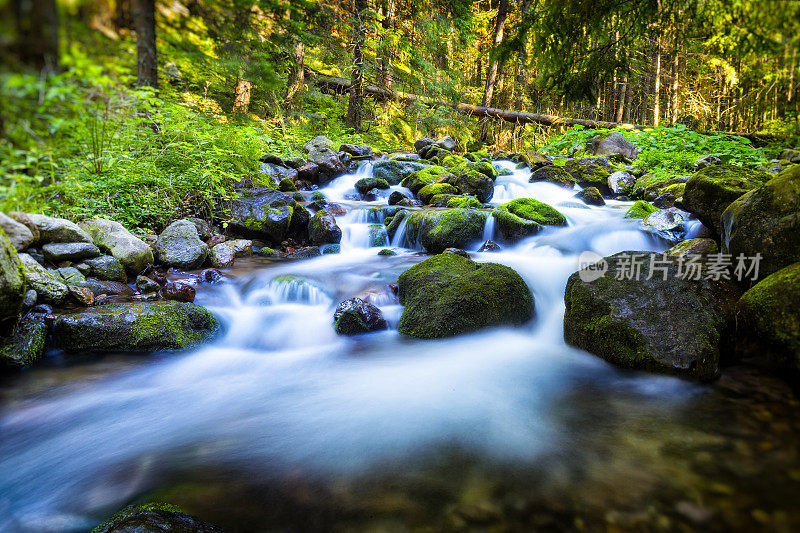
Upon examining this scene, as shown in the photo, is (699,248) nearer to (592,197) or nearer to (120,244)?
(592,197)

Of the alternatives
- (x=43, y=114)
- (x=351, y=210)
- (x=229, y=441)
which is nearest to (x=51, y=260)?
(x=229, y=441)

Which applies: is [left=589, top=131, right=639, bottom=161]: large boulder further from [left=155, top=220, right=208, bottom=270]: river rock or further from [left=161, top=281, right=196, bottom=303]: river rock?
[left=161, top=281, right=196, bottom=303]: river rock

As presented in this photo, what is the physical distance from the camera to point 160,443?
3.04 meters

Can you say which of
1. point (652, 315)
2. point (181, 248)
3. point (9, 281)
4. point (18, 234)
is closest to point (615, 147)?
point (652, 315)

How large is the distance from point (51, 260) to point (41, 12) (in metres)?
5.19

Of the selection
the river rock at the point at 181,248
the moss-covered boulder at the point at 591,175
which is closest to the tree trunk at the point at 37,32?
the river rock at the point at 181,248

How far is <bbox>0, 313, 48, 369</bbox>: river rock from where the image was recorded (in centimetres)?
371

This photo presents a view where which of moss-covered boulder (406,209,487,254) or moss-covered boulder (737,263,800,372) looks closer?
moss-covered boulder (737,263,800,372)

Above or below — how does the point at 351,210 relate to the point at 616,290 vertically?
above

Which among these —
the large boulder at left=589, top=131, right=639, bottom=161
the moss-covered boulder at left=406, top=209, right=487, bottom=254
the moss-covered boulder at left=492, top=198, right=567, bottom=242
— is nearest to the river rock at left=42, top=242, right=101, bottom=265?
the moss-covered boulder at left=406, top=209, right=487, bottom=254

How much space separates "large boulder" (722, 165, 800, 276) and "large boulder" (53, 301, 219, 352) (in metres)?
5.92

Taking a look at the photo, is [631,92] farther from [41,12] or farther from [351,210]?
[41,12]

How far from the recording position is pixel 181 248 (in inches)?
250

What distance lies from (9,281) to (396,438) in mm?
3518
